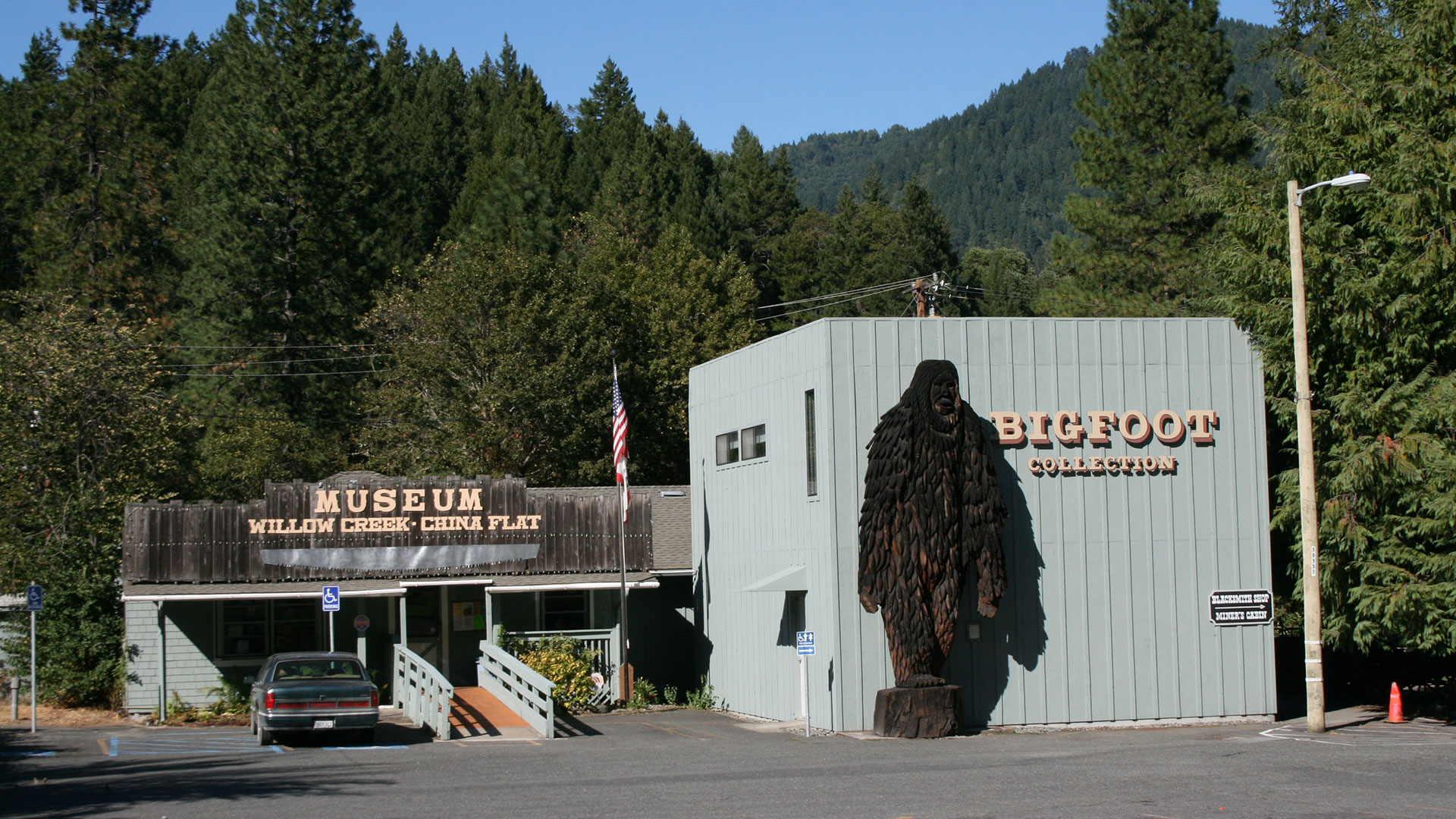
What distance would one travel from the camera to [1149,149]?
141 ft

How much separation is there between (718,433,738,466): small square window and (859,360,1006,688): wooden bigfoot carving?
5.66 metres

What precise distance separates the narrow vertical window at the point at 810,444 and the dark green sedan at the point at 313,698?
7490 millimetres

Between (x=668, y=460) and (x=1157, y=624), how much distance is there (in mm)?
26806

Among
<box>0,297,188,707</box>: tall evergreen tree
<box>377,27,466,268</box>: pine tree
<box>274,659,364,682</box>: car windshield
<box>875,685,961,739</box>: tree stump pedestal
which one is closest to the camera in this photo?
<box>875,685,961,739</box>: tree stump pedestal

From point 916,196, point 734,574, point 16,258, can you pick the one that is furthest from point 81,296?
point 916,196

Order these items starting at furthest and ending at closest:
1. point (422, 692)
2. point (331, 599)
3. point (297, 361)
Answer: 1. point (297, 361)
2. point (331, 599)
3. point (422, 692)

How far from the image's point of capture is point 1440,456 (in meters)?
20.2

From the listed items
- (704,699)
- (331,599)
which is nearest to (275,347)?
(331,599)

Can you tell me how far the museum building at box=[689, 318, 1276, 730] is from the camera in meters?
20.9

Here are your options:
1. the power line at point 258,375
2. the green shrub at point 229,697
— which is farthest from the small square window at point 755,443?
the power line at point 258,375

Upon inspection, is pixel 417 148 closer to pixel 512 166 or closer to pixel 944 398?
pixel 512 166

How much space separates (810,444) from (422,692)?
25.0ft

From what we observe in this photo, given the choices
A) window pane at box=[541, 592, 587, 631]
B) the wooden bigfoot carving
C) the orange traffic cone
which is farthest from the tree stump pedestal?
window pane at box=[541, 592, 587, 631]

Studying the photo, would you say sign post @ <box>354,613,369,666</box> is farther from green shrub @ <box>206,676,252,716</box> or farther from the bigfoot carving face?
the bigfoot carving face
